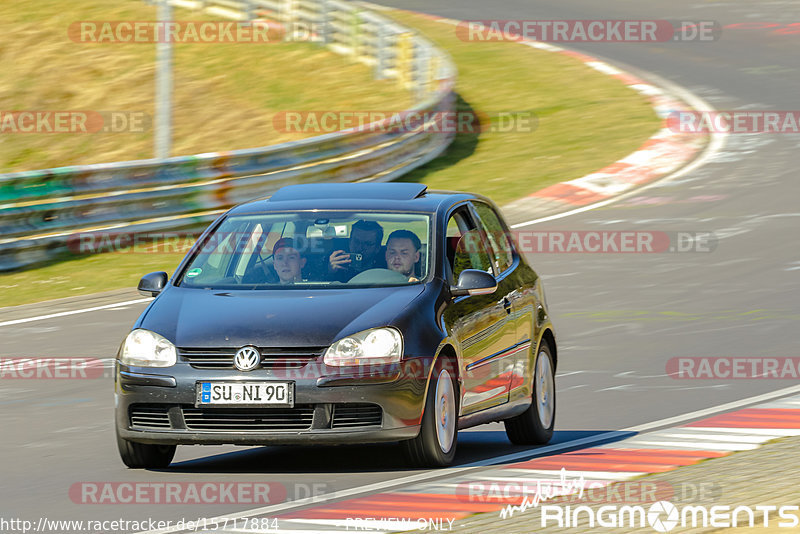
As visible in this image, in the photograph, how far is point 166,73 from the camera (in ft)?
67.1

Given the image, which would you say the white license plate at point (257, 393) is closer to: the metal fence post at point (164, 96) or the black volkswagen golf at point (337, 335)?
the black volkswagen golf at point (337, 335)

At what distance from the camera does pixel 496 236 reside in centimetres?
961

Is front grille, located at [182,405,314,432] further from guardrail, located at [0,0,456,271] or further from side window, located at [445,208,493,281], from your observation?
guardrail, located at [0,0,456,271]

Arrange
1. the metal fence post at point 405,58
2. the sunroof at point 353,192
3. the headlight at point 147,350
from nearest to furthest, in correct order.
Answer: the headlight at point 147,350 < the sunroof at point 353,192 < the metal fence post at point 405,58

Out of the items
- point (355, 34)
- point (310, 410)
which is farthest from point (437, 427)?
point (355, 34)

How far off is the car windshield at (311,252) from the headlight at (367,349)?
616mm

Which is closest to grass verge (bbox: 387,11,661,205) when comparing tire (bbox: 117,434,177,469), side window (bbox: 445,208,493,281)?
side window (bbox: 445,208,493,281)

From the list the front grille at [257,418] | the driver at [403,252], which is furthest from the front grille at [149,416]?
the driver at [403,252]

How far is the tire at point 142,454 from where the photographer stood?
8147mm

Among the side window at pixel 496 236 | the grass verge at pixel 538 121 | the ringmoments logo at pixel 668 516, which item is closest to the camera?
the ringmoments logo at pixel 668 516

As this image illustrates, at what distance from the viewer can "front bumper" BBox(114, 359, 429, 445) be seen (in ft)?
25.1

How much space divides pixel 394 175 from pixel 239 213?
12407mm

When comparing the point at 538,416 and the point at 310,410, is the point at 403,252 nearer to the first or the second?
the point at 310,410

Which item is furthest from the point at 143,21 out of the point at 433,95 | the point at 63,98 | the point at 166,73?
the point at 166,73
